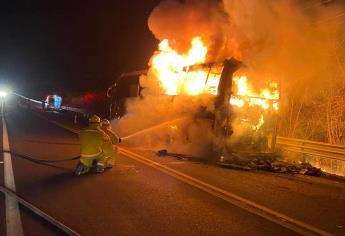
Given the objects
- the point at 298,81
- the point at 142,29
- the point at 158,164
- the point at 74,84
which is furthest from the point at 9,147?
the point at 74,84

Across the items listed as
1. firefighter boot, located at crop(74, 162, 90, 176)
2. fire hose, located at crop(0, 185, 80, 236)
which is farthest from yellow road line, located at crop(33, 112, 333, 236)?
fire hose, located at crop(0, 185, 80, 236)

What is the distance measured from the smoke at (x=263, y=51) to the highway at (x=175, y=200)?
2.88 meters

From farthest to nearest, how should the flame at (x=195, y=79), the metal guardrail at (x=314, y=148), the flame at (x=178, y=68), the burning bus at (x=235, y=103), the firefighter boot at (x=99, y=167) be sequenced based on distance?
the flame at (x=178, y=68)
the flame at (x=195, y=79)
the burning bus at (x=235, y=103)
the metal guardrail at (x=314, y=148)
the firefighter boot at (x=99, y=167)

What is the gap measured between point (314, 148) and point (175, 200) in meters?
5.61

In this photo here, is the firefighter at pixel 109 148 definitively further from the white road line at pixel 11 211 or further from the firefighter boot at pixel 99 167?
the white road line at pixel 11 211

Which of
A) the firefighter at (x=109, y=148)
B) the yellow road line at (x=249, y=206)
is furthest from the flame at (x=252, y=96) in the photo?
the firefighter at (x=109, y=148)

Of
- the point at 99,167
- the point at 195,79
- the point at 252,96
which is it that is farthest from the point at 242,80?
the point at 99,167

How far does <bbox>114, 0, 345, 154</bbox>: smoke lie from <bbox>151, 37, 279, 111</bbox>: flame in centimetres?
27

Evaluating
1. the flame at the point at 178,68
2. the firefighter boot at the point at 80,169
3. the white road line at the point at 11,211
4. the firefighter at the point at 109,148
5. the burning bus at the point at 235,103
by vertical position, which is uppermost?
the flame at the point at 178,68

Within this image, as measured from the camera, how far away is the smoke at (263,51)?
1172 centimetres

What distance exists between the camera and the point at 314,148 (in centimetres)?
1120

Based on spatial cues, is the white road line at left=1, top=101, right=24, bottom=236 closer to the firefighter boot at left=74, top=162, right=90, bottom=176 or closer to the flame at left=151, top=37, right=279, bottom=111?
the firefighter boot at left=74, top=162, right=90, bottom=176

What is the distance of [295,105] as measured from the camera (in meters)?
15.5

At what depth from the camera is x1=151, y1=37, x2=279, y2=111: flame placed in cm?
1186
